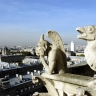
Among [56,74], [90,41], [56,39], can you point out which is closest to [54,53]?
[56,39]

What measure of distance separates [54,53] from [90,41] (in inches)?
52.5

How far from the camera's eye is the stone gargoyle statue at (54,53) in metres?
4.84

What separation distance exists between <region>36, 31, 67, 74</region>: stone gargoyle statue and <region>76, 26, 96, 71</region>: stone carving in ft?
4.11

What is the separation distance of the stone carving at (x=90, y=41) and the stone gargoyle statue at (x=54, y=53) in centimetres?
125

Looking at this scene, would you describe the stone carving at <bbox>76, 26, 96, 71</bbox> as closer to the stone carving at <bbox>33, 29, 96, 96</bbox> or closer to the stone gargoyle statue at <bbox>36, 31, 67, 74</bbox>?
the stone carving at <bbox>33, 29, 96, 96</bbox>

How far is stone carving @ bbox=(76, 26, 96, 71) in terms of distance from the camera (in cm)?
351

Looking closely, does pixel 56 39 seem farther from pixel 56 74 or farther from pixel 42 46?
pixel 56 74

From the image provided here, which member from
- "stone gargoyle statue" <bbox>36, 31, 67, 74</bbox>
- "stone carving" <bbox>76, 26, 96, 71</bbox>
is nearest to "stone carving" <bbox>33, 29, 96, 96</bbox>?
"stone gargoyle statue" <bbox>36, 31, 67, 74</bbox>

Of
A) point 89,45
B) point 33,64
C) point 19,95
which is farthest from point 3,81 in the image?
point 89,45

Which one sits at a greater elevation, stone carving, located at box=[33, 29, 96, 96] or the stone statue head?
the stone statue head

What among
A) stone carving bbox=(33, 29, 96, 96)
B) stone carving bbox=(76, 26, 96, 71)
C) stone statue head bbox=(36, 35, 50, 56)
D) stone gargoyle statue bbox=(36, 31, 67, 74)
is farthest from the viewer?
stone statue head bbox=(36, 35, 50, 56)

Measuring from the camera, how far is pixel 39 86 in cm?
3350

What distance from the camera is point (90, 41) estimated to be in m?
3.64

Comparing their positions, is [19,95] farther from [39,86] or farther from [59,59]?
[59,59]
